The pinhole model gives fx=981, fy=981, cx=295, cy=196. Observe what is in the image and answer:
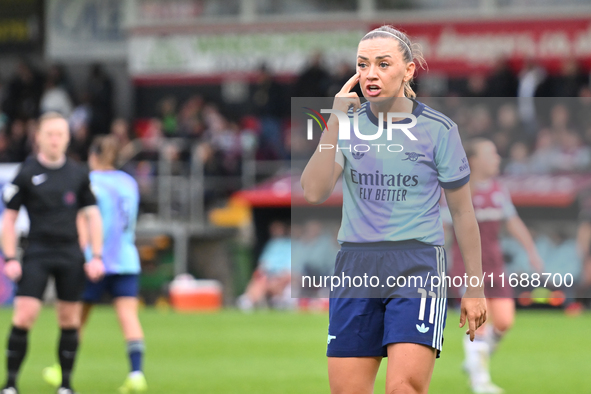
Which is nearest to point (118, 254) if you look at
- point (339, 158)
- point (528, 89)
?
point (339, 158)

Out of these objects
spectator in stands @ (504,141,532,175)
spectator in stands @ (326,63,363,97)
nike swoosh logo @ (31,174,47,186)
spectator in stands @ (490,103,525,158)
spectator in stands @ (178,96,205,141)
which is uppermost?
spectator in stands @ (326,63,363,97)

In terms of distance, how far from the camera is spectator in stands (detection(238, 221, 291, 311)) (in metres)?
20.8

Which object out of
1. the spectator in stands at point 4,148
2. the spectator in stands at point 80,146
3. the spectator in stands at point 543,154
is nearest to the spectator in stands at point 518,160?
the spectator in stands at point 543,154

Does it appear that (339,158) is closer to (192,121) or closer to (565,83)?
(565,83)

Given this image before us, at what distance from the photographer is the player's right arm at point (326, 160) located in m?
4.84

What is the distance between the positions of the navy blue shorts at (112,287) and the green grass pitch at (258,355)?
946 mm

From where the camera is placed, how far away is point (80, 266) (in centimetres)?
877

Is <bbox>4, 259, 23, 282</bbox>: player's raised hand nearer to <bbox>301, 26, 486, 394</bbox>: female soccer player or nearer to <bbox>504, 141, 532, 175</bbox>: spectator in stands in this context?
<bbox>301, 26, 486, 394</bbox>: female soccer player

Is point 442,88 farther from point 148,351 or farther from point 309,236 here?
point 148,351

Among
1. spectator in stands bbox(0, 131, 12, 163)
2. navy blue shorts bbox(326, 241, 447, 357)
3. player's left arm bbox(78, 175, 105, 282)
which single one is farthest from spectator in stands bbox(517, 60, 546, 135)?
navy blue shorts bbox(326, 241, 447, 357)

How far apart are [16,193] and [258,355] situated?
17.3 feet

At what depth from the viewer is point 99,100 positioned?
25516 mm

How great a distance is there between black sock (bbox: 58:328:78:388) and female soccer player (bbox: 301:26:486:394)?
4354mm

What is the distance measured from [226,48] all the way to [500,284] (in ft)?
57.8
